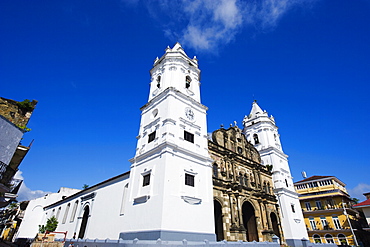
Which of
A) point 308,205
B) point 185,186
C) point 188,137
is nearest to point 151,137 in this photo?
point 188,137

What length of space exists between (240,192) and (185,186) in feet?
27.4

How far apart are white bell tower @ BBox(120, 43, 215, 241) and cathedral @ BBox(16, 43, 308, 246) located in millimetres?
64

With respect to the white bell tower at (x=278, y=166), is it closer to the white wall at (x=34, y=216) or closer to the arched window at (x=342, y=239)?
the arched window at (x=342, y=239)

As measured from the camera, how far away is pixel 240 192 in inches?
846

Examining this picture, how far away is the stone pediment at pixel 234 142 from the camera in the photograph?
23.4 metres

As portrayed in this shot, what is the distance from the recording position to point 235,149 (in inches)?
977

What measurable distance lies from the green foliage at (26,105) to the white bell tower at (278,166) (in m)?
27.0

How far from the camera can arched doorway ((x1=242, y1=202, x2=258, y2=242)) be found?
71.3ft

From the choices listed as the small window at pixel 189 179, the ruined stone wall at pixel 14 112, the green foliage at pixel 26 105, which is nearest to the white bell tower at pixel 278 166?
the small window at pixel 189 179

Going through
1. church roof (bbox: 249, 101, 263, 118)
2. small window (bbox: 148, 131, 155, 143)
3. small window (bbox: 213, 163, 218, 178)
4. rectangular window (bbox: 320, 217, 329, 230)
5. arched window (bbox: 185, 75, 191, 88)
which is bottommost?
rectangular window (bbox: 320, 217, 329, 230)

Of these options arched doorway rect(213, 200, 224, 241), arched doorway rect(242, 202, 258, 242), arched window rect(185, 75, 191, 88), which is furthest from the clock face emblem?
arched doorway rect(242, 202, 258, 242)

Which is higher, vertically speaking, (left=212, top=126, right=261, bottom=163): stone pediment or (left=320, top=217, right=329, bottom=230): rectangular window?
(left=212, top=126, right=261, bottom=163): stone pediment

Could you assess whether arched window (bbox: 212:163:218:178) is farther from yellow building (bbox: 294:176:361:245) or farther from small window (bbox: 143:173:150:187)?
yellow building (bbox: 294:176:361:245)

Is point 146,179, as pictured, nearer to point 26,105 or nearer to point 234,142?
point 26,105
